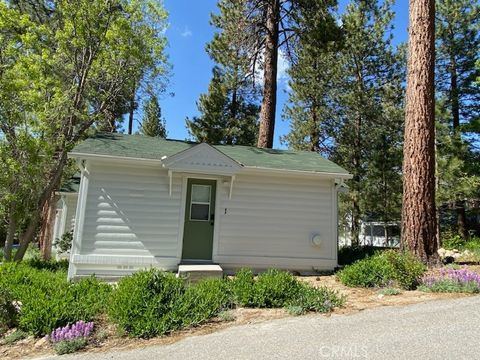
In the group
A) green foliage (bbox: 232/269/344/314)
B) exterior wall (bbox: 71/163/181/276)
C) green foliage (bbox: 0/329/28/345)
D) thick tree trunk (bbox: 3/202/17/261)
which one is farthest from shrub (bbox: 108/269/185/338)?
thick tree trunk (bbox: 3/202/17/261)

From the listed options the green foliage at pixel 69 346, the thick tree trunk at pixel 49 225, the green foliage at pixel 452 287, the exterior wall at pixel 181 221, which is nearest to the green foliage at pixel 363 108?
the exterior wall at pixel 181 221

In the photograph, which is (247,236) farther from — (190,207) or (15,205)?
(15,205)

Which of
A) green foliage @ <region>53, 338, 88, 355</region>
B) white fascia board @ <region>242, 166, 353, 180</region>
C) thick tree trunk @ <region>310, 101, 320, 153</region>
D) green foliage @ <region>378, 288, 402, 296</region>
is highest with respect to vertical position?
thick tree trunk @ <region>310, 101, 320, 153</region>

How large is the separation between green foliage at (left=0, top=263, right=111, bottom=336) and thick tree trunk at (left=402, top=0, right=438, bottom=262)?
6.25 metres

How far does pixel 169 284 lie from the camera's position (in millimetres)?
5168

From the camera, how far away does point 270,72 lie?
14359mm

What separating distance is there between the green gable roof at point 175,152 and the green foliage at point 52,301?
3315mm

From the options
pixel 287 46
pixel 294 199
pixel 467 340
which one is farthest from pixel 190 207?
pixel 287 46

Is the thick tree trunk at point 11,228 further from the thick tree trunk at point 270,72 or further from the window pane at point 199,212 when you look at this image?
the thick tree trunk at point 270,72

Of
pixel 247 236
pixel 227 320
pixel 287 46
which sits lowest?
pixel 227 320

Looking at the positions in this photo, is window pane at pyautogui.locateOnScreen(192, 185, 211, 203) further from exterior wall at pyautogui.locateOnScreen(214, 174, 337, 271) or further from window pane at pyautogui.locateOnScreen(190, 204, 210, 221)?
exterior wall at pyautogui.locateOnScreen(214, 174, 337, 271)

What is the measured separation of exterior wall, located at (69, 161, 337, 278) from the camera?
26.5 feet

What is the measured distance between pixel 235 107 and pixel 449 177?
13.3 m
